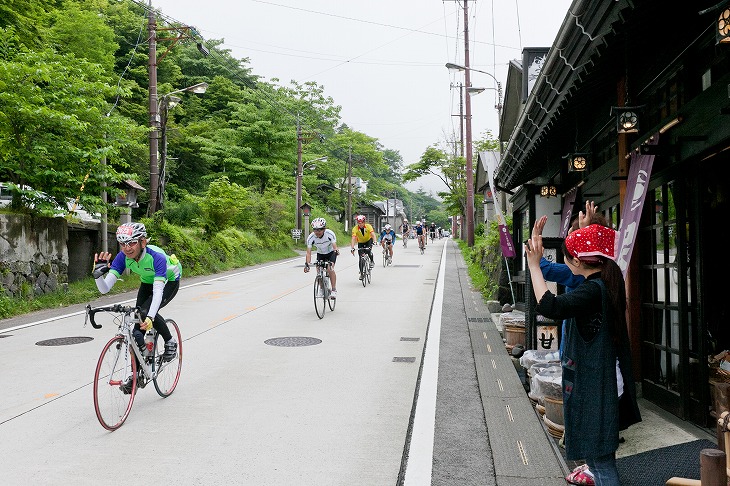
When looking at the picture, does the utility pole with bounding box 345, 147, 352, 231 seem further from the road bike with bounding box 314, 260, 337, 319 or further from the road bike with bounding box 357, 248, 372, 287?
the road bike with bounding box 314, 260, 337, 319

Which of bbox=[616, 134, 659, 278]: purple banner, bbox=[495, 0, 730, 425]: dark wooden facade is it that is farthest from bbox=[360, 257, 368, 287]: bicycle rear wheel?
bbox=[616, 134, 659, 278]: purple banner

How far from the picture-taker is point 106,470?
4.42 metres

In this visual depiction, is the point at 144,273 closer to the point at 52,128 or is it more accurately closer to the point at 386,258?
the point at 52,128

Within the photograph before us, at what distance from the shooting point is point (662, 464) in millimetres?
4383

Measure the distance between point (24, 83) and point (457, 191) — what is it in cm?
→ 3300

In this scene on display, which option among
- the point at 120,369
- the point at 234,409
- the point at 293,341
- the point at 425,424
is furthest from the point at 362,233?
the point at 120,369

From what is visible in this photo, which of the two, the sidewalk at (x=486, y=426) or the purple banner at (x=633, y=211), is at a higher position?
the purple banner at (x=633, y=211)

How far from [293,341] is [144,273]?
388 centimetres

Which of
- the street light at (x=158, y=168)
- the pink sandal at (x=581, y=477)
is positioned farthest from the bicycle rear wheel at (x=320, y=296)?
the street light at (x=158, y=168)

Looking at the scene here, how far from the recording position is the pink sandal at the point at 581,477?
398 cm

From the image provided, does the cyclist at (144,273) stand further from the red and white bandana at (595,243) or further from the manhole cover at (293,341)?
the red and white bandana at (595,243)

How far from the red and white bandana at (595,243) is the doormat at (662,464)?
5.90 feet

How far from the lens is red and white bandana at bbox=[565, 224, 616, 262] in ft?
11.1

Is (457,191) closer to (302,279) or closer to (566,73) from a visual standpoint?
(302,279)
